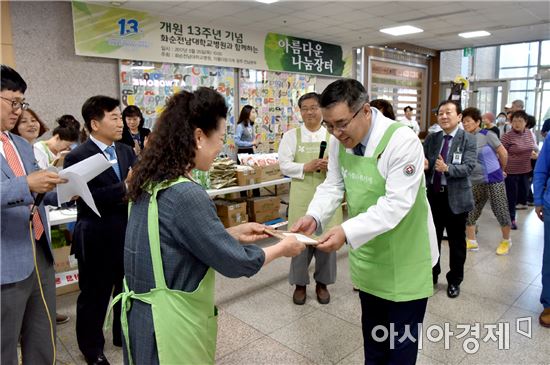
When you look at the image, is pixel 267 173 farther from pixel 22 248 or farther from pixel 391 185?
pixel 22 248

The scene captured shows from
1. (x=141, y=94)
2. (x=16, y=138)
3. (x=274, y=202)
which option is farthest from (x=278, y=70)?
(x=16, y=138)

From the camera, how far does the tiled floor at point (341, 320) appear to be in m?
2.36

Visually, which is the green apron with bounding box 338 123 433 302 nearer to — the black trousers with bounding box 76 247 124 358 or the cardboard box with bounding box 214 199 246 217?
the black trousers with bounding box 76 247 124 358

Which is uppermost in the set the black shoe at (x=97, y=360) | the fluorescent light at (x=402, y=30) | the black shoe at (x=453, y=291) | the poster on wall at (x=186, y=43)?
the fluorescent light at (x=402, y=30)

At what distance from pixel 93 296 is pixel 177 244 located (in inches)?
53.2

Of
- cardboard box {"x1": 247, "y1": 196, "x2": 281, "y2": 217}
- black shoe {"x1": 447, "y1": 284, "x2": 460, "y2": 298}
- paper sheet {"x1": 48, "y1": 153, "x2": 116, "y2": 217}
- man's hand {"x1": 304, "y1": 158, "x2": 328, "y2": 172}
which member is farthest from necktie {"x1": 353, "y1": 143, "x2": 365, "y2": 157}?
cardboard box {"x1": 247, "y1": 196, "x2": 281, "y2": 217}

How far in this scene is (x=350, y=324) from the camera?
8.95ft

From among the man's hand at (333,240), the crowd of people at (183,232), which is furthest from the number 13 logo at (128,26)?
the man's hand at (333,240)

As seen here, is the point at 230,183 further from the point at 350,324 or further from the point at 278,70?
the point at 278,70

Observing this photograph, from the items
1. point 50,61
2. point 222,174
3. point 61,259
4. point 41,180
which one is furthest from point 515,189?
point 50,61

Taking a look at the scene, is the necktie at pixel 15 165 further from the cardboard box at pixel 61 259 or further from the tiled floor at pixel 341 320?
the cardboard box at pixel 61 259

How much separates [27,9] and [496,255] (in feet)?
19.6

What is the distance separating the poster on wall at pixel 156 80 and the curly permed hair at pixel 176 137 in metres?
4.21

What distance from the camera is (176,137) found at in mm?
1177
